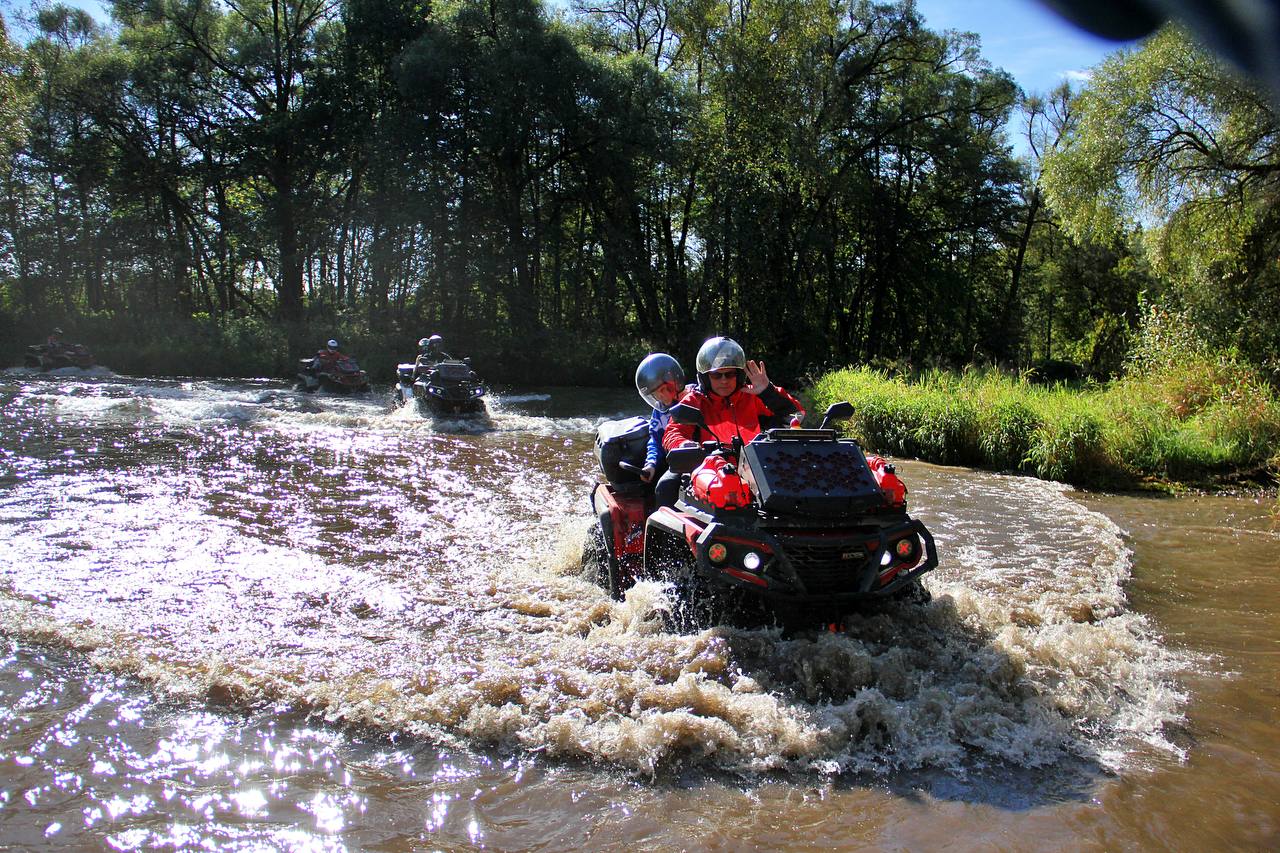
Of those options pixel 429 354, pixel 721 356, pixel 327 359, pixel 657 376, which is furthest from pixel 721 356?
pixel 327 359

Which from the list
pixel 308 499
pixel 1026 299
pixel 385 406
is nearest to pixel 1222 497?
pixel 308 499

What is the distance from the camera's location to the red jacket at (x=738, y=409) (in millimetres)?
5664

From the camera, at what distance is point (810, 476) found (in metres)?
4.52

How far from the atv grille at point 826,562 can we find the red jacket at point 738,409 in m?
1.33

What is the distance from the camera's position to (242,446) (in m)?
12.7

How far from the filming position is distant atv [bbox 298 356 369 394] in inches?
804

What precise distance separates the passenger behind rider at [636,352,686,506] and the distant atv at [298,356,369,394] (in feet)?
52.3

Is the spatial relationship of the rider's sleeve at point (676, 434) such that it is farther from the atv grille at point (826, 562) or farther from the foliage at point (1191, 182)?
the foliage at point (1191, 182)

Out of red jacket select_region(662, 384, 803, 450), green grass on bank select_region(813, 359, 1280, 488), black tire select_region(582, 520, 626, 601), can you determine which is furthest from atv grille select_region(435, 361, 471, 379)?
red jacket select_region(662, 384, 803, 450)

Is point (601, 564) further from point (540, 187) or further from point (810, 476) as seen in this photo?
point (540, 187)

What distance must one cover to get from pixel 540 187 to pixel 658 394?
85.7 feet

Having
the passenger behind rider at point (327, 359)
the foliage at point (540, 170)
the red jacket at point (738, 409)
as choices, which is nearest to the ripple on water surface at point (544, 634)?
the red jacket at point (738, 409)

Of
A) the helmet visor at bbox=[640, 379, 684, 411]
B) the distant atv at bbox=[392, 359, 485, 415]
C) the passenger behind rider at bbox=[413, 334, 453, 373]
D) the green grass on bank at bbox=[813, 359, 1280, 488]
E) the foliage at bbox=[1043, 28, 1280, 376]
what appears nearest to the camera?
the helmet visor at bbox=[640, 379, 684, 411]

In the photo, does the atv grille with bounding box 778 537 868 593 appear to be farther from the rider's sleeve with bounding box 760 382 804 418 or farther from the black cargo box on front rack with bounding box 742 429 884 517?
the rider's sleeve with bounding box 760 382 804 418
